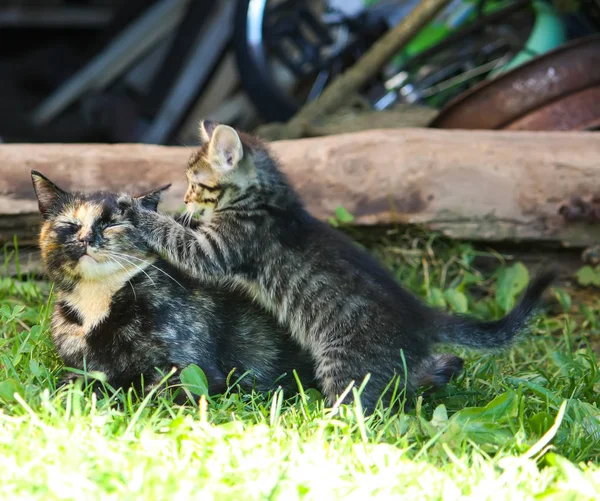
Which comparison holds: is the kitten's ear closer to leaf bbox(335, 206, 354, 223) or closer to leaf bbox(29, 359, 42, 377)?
leaf bbox(29, 359, 42, 377)

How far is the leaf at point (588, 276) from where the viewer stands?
181 inches

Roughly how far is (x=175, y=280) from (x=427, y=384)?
3.51 ft

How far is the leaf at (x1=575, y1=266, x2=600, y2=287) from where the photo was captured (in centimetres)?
459

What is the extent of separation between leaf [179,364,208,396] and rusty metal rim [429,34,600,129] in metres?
2.94

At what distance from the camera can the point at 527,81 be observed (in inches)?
197

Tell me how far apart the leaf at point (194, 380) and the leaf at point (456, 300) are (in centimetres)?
186

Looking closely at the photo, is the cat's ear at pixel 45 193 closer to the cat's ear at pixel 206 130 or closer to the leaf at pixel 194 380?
the cat's ear at pixel 206 130

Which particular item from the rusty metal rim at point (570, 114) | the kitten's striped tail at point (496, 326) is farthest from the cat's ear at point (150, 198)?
the rusty metal rim at point (570, 114)

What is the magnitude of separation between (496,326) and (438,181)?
4.71ft

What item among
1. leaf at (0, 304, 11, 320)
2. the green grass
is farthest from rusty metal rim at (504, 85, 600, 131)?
leaf at (0, 304, 11, 320)

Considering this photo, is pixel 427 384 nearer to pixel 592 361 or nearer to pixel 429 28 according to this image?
pixel 592 361

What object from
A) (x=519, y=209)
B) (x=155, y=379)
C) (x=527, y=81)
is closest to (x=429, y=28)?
(x=527, y=81)

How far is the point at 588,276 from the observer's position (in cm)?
461

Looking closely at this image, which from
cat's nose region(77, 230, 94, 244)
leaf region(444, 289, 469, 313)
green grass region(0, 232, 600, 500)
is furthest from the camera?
leaf region(444, 289, 469, 313)
